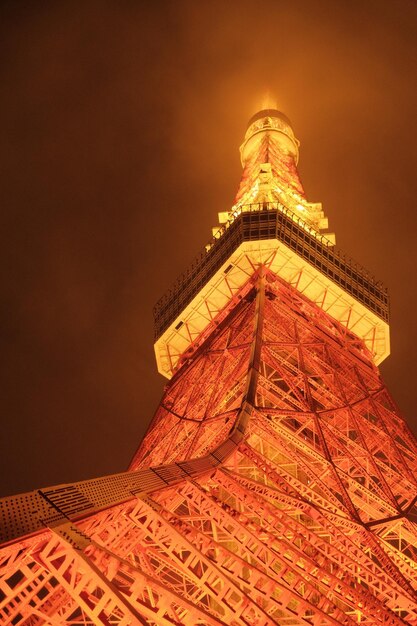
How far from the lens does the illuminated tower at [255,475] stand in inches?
426

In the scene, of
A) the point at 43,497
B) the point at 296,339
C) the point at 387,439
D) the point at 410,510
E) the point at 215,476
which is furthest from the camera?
the point at 296,339

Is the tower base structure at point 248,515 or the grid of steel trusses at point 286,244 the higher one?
the grid of steel trusses at point 286,244

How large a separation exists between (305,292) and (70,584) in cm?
2380

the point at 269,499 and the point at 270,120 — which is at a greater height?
the point at 270,120

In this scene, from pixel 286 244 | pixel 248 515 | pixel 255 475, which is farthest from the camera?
pixel 286 244

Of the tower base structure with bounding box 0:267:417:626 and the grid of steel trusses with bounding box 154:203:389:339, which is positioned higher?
the grid of steel trusses with bounding box 154:203:389:339

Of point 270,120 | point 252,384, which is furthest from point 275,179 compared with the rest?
point 252,384

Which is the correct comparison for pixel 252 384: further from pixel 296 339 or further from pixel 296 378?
pixel 296 339

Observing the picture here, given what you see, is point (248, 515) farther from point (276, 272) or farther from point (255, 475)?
point (276, 272)

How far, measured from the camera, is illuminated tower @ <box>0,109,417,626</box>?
1083cm

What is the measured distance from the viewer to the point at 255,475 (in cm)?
2197

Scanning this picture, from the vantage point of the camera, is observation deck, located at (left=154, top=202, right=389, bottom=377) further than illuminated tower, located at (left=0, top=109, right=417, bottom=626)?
Yes

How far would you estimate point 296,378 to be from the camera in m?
25.2

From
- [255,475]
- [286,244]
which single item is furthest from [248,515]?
[286,244]
